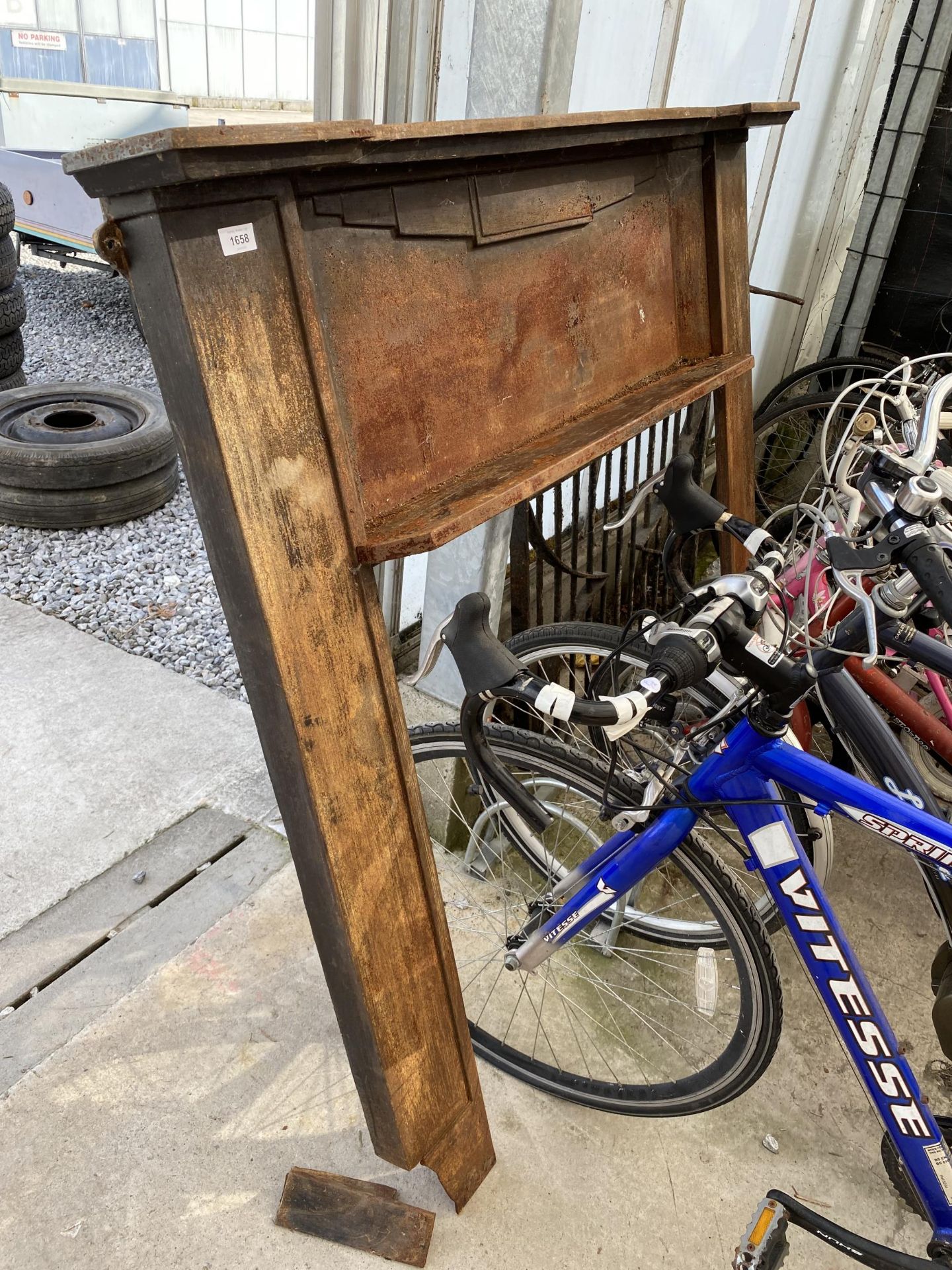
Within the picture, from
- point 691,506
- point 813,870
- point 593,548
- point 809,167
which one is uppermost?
point 809,167

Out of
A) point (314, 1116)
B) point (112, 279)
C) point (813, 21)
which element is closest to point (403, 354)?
point (314, 1116)

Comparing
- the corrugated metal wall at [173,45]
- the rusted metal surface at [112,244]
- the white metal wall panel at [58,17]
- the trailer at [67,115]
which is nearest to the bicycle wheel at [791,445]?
the rusted metal surface at [112,244]

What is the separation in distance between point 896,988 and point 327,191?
Result: 2481 millimetres

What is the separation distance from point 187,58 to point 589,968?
10.7m

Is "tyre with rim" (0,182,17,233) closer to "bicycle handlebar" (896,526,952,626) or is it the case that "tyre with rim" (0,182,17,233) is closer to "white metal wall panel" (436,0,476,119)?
"white metal wall panel" (436,0,476,119)

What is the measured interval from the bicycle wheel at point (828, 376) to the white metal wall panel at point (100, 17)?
8.02 m

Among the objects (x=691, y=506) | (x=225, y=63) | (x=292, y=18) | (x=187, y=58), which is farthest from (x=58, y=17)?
(x=691, y=506)

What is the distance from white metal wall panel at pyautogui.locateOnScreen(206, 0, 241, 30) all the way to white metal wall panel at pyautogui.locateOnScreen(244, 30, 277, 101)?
6.4 inches

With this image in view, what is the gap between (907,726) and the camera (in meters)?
2.49

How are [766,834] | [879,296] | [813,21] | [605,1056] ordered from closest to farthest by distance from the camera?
[766,834] < [605,1056] < [813,21] < [879,296]

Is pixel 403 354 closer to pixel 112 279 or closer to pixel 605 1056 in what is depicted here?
pixel 605 1056

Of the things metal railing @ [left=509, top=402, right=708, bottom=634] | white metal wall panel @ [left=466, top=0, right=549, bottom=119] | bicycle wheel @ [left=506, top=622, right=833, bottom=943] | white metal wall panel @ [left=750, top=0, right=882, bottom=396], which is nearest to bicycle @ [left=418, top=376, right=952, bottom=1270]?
bicycle wheel @ [left=506, top=622, right=833, bottom=943]

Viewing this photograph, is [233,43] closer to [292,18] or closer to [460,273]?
[292,18]

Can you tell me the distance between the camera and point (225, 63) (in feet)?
32.0
